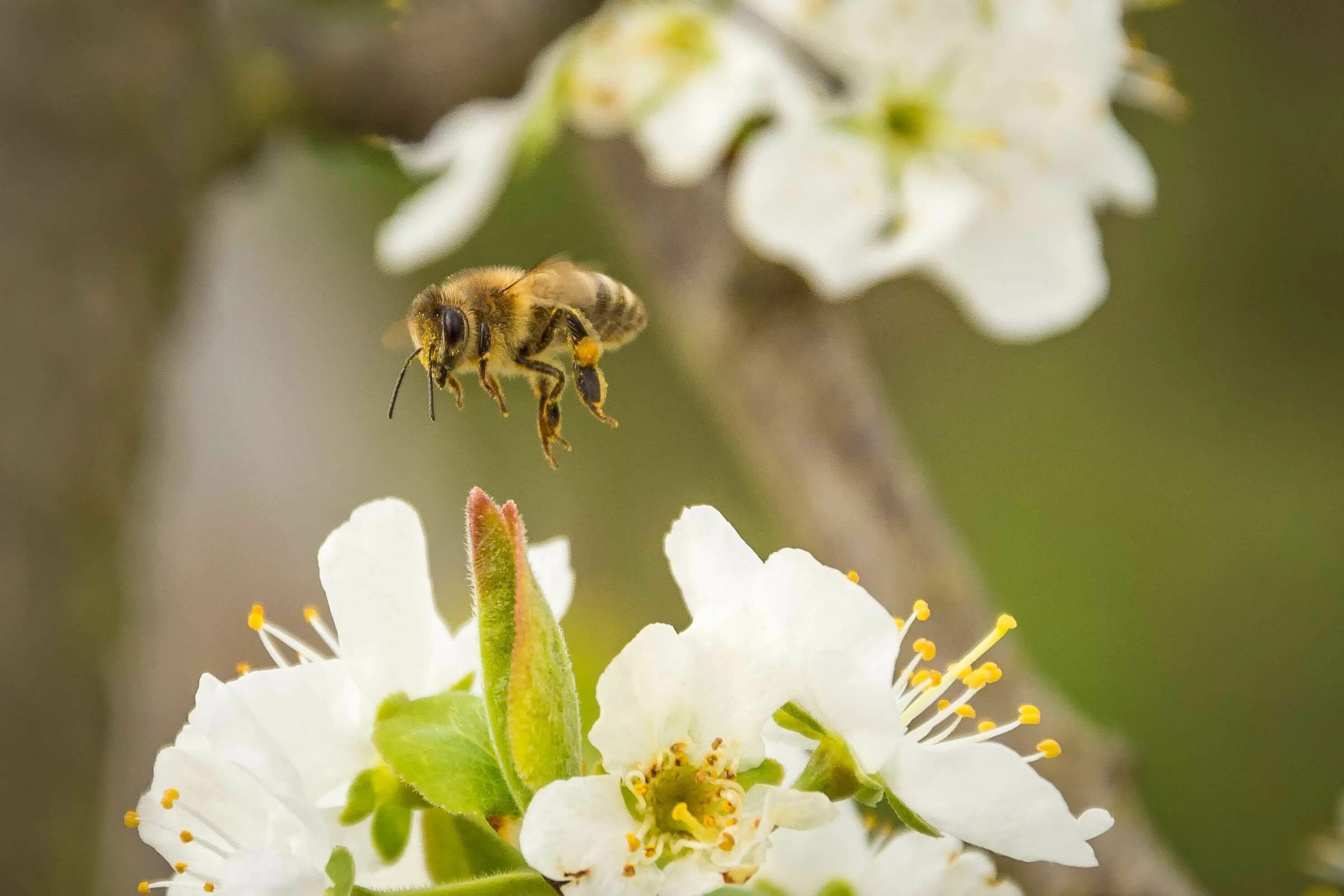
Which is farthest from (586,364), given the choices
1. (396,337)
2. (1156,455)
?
(1156,455)

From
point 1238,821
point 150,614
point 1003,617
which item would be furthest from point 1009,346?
point 1003,617

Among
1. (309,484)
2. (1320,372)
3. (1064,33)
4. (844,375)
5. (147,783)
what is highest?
(309,484)

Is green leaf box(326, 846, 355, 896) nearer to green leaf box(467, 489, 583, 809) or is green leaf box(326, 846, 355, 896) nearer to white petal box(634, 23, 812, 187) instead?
green leaf box(467, 489, 583, 809)

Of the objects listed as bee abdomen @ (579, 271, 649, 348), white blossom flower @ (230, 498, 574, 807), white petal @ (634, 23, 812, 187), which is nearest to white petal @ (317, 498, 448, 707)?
white blossom flower @ (230, 498, 574, 807)

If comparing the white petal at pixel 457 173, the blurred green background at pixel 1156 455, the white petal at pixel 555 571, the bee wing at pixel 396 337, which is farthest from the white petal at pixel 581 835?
the blurred green background at pixel 1156 455

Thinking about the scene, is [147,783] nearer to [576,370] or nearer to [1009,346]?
[576,370]
